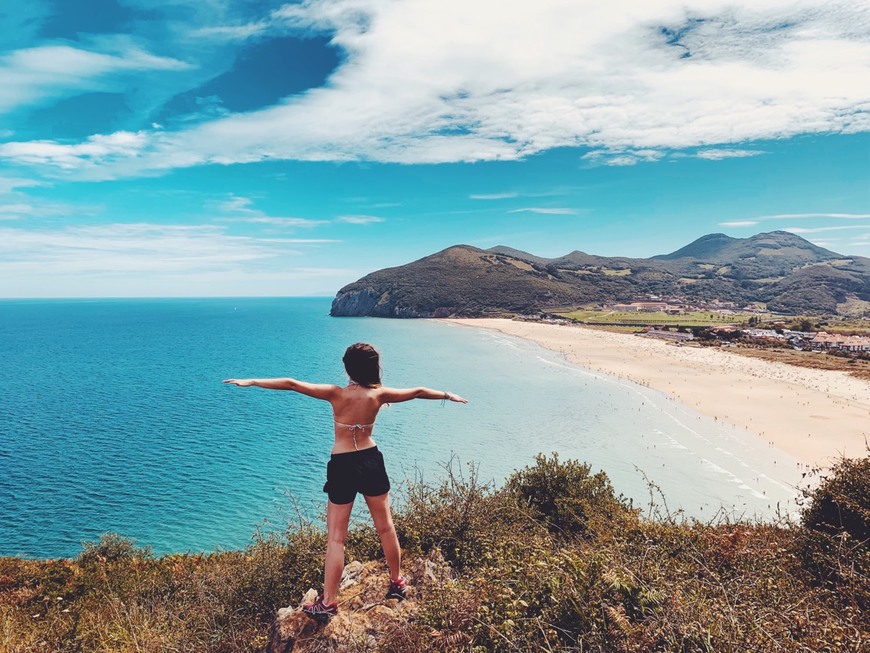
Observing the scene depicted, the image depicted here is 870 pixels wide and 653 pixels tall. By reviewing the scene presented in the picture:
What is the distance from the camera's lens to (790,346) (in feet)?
245

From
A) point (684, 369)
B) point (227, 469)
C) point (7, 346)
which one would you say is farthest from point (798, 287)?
point (7, 346)

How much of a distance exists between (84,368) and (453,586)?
69831 millimetres

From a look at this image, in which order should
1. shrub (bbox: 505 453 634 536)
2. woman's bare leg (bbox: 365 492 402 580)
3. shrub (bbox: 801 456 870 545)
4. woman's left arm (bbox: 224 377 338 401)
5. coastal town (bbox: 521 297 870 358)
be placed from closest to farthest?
woman's left arm (bbox: 224 377 338 401)
woman's bare leg (bbox: 365 492 402 580)
shrub (bbox: 801 456 870 545)
shrub (bbox: 505 453 634 536)
coastal town (bbox: 521 297 870 358)

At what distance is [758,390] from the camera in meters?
42.6

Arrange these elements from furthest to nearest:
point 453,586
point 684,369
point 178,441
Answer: point 684,369 → point 178,441 → point 453,586

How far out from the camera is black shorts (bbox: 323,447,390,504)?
434 cm

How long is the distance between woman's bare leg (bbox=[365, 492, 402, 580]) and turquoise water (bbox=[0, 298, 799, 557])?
5.96ft

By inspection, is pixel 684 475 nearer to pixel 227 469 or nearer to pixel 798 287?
pixel 227 469

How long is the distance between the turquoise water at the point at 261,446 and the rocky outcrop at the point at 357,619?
59.5 inches

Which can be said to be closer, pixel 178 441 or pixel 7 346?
pixel 178 441

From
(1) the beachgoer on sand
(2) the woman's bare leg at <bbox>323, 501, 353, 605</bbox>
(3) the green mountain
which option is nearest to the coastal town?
(3) the green mountain

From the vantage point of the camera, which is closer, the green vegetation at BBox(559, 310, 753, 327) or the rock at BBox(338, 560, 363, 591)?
the rock at BBox(338, 560, 363, 591)

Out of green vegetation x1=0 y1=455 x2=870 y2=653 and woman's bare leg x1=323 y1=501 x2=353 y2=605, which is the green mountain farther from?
woman's bare leg x1=323 y1=501 x2=353 y2=605

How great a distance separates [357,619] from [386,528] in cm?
83
